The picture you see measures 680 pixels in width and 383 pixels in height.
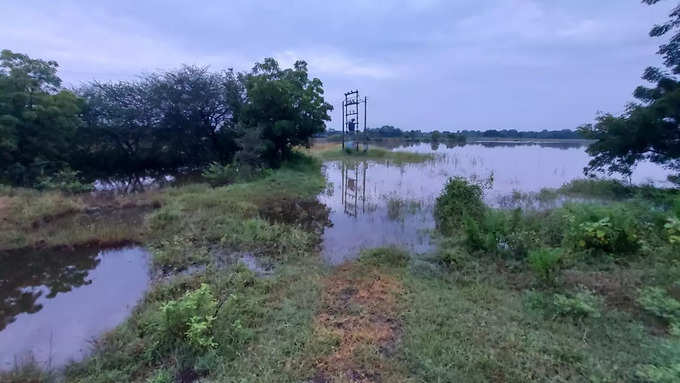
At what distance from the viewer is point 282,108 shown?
1323cm

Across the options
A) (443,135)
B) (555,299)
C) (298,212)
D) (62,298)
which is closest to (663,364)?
(555,299)

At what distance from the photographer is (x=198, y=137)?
15242 millimetres

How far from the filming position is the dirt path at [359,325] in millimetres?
2227

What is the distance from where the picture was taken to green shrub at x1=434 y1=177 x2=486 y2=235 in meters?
5.51

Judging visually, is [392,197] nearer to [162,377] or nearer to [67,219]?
[162,377]

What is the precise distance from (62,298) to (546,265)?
5.64 meters

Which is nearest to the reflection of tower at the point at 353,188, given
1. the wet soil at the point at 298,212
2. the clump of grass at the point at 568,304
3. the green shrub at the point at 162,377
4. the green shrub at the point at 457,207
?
the wet soil at the point at 298,212

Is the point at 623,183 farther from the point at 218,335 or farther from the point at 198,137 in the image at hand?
the point at 198,137

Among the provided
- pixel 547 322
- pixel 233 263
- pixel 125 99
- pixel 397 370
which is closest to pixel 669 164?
pixel 547 322

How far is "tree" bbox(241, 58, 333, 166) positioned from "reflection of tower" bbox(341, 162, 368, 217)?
2681 millimetres

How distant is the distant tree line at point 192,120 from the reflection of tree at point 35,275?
680cm

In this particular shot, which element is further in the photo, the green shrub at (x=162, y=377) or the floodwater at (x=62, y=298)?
the floodwater at (x=62, y=298)

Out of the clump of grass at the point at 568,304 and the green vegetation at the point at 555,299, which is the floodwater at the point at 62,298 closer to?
the green vegetation at the point at 555,299

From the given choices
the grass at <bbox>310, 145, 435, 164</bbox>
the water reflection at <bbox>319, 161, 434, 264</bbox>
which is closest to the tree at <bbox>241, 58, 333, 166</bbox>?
the water reflection at <bbox>319, 161, 434, 264</bbox>
